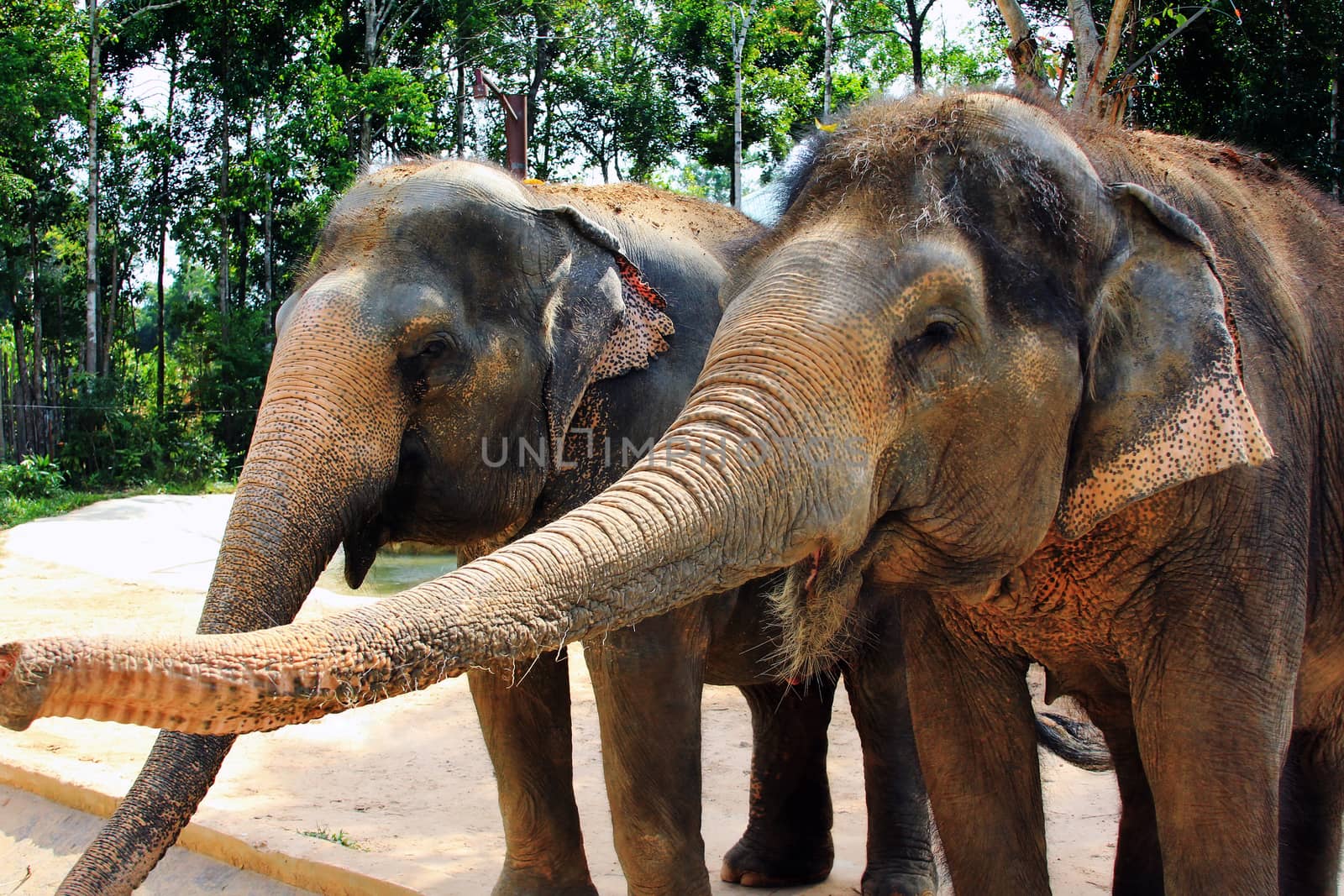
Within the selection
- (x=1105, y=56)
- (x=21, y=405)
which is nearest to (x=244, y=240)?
(x=21, y=405)

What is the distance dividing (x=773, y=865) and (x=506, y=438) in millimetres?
1960

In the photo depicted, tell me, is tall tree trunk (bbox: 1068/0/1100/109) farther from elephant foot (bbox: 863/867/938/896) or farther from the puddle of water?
elephant foot (bbox: 863/867/938/896)

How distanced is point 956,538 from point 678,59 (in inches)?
1111

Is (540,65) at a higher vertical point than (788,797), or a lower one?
higher

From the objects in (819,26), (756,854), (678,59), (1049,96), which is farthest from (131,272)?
(1049,96)

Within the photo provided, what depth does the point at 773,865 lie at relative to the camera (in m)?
4.55

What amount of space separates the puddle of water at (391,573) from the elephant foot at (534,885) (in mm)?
6037

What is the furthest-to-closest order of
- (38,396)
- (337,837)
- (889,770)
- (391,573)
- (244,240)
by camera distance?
→ (244,240)
(38,396)
(391,573)
(337,837)
(889,770)

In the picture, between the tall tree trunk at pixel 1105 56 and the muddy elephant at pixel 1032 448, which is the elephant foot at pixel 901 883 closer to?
the muddy elephant at pixel 1032 448

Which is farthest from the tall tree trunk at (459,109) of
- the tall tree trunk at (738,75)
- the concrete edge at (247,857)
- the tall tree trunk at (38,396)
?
the concrete edge at (247,857)

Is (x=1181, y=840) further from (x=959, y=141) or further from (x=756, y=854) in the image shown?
(x=756, y=854)

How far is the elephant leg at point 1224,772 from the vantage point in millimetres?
2428

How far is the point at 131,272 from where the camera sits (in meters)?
25.1

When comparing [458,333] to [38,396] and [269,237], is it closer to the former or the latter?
[38,396]
